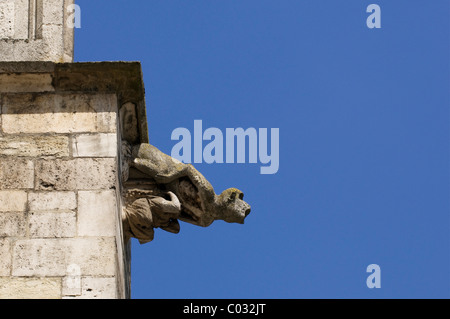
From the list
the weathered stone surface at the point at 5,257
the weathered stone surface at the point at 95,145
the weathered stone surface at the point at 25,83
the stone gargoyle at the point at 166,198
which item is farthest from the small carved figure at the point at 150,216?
the weathered stone surface at the point at 5,257

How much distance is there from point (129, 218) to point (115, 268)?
3.41 ft

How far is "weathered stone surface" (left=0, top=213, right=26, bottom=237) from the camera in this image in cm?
1474

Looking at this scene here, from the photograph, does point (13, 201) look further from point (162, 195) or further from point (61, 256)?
point (162, 195)

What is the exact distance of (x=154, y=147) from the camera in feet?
Answer: 52.4

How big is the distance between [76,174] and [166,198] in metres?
1.13

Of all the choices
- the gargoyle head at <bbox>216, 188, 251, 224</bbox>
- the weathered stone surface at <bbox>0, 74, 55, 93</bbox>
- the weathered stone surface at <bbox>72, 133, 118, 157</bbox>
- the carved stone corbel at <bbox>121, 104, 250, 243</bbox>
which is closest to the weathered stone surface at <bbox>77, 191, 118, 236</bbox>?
the weathered stone surface at <bbox>72, 133, 118, 157</bbox>

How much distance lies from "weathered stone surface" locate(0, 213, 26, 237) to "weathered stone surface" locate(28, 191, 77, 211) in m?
0.11

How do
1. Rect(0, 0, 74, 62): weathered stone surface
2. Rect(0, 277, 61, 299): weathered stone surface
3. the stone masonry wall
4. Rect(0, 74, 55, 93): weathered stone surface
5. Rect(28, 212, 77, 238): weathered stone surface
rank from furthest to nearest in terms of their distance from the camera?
Rect(0, 0, 74, 62): weathered stone surface → Rect(0, 74, 55, 93): weathered stone surface → Rect(28, 212, 77, 238): weathered stone surface → the stone masonry wall → Rect(0, 277, 61, 299): weathered stone surface

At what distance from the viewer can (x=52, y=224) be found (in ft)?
48.5

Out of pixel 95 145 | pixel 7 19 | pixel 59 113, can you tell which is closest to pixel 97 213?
pixel 95 145

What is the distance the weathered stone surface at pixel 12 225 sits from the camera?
14742 mm

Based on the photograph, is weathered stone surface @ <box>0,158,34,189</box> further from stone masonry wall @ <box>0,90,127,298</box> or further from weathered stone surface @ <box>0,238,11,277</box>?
weathered stone surface @ <box>0,238,11,277</box>
